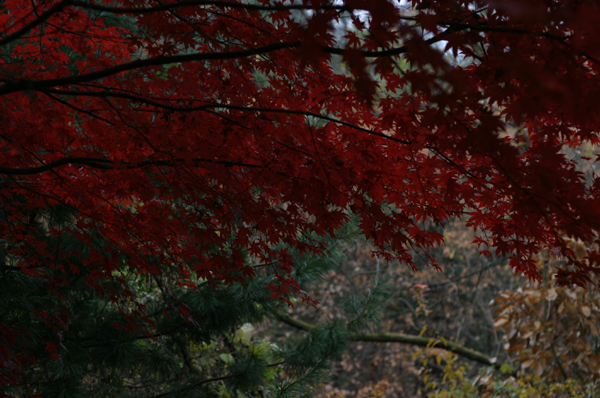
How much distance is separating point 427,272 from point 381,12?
369 inches

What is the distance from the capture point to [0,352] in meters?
2.33

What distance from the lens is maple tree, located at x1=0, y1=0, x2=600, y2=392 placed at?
5.20 ft

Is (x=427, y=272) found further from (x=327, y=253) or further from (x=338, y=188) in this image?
(x=338, y=188)

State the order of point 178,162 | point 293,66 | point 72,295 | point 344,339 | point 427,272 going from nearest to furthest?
point 178,162, point 293,66, point 72,295, point 344,339, point 427,272

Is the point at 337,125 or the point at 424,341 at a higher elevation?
the point at 337,125

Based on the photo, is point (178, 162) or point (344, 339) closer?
point (178, 162)

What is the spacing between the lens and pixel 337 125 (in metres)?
2.51

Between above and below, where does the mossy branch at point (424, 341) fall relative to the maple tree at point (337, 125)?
below

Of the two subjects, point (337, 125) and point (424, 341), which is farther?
point (424, 341)

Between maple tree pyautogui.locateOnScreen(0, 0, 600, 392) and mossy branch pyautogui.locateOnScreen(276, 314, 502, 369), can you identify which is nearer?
maple tree pyautogui.locateOnScreen(0, 0, 600, 392)

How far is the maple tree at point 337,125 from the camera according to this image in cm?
158

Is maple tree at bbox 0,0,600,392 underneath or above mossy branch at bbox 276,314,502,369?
above

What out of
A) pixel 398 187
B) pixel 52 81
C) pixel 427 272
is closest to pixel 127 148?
pixel 52 81

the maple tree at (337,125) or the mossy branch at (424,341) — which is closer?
the maple tree at (337,125)
